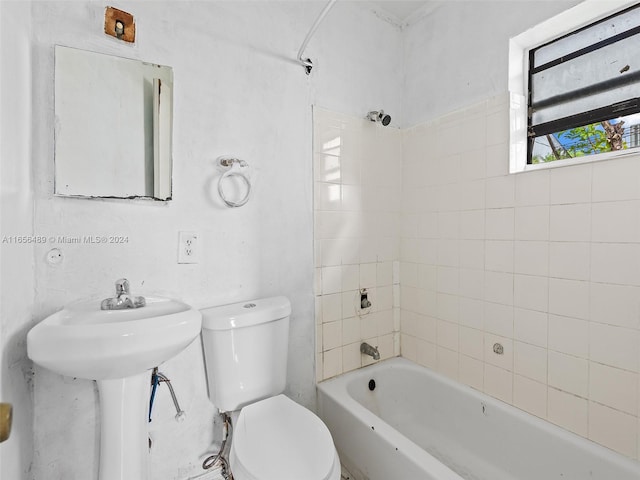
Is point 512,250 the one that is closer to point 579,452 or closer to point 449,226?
point 449,226

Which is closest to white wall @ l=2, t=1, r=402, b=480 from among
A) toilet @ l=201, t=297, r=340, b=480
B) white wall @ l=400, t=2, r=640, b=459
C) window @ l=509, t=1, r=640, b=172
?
toilet @ l=201, t=297, r=340, b=480

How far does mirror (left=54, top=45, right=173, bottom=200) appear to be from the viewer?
1.11 meters

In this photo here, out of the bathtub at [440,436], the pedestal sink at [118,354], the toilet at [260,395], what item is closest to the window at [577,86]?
the bathtub at [440,436]

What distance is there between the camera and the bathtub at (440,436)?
3.87 ft

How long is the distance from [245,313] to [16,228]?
0.77 m

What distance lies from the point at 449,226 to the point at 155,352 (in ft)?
4.81

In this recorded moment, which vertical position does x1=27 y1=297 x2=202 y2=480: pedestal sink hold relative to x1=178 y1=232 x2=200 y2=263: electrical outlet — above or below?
below

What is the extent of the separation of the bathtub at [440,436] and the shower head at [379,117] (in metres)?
1.37

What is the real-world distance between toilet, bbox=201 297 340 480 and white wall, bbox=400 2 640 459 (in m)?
0.89

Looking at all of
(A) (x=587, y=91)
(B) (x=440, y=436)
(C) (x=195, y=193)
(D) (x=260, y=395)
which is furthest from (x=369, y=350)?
(A) (x=587, y=91)

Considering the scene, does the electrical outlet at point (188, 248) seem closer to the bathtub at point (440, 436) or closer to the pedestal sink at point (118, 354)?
the pedestal sink at point (118, 354)

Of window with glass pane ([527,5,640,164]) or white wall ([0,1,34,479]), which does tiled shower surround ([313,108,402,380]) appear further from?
white wall ([0,1,34,479])

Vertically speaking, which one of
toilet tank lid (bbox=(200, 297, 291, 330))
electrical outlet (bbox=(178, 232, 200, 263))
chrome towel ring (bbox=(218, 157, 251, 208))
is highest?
chrome towel ring (bbox=(218, 157, 251, 208))

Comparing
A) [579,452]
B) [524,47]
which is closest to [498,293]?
[579,452]
